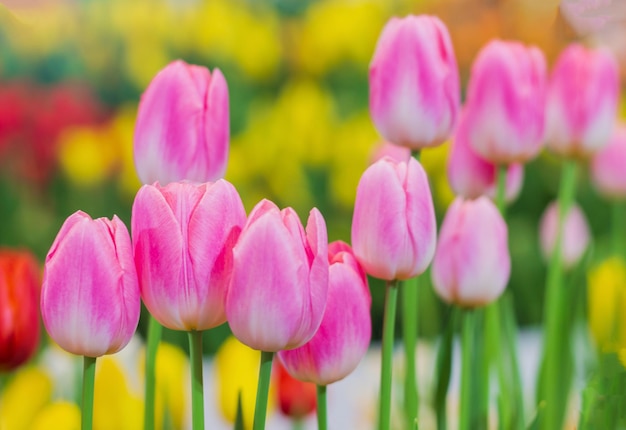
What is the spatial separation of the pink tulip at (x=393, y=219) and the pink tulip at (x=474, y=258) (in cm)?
8

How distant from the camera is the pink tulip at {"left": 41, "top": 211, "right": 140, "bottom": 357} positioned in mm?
265

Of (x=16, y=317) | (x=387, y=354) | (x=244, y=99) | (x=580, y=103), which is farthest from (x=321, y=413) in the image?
(x=244, y=99)

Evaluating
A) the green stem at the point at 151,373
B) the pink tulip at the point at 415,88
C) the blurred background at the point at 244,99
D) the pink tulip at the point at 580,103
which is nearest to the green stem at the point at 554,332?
the pink tulip at the point at 580,103

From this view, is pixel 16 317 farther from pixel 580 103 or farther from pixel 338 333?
pixel 580 103

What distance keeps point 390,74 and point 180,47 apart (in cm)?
108

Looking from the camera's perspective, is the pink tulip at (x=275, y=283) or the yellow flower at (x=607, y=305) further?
the yellow flower at (x=607, y=305)

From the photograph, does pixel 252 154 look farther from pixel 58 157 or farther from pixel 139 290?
pixel 139 290

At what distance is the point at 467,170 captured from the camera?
1.55 ft

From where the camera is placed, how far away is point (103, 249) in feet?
0.87

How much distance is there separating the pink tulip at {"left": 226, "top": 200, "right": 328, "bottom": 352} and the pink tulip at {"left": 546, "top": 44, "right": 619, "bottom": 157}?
274mm

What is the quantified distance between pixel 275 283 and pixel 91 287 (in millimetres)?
56

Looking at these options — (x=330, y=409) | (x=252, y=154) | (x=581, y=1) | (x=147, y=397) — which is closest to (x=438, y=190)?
(x=252, y=154)

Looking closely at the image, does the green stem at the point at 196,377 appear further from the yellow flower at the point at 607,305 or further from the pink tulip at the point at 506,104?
the yellow flower at the point at 607,305

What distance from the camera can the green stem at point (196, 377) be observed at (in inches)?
10.9
